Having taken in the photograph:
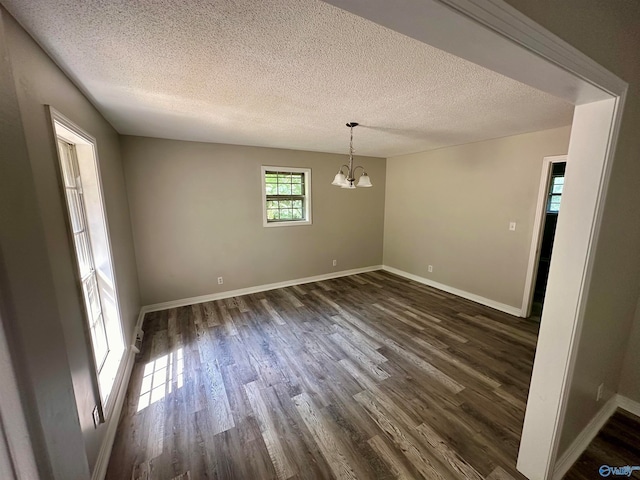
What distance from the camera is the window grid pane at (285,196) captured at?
419cm

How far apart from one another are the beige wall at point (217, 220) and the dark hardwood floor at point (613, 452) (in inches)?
147

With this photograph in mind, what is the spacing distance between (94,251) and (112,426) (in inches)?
51.8

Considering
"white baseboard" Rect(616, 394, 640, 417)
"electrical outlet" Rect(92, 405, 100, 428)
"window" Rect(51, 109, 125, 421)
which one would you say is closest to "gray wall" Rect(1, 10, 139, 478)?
"electrical outlet" Rect(92, 405, 100, 428)

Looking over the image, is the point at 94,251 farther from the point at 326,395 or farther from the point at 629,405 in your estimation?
the point at 629,405

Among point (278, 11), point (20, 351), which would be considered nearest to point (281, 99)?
point (278, 11)

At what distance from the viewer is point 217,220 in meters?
3.77

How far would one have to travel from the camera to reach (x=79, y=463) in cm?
68

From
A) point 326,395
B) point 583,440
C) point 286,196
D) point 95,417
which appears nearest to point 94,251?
point 95,417

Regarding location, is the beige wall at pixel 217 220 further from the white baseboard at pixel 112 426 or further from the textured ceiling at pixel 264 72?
the white baseboard at pixel 112 426

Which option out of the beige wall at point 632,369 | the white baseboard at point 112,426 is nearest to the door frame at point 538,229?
the beige wall at point 632,369

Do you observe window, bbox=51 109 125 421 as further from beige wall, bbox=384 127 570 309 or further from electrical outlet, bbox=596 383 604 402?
beige wall, bbox=384 127 570 309

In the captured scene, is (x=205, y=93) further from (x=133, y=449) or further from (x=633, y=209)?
(x=633, y=209)

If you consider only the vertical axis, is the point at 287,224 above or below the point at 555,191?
below

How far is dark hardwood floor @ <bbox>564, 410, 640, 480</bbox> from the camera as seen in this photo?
1472 millimetres
